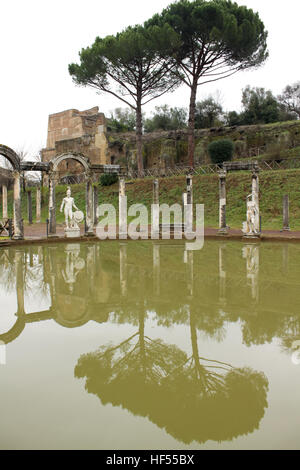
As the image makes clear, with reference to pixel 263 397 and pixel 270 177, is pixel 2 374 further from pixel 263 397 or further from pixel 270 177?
pixel 270 177

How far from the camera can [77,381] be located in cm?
318

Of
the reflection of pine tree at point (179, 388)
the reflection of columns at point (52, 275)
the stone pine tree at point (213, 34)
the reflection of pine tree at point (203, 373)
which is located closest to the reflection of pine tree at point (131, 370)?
the reflection of pine tree at point (179, 388)

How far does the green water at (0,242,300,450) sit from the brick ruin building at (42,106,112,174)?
33342 millimetres

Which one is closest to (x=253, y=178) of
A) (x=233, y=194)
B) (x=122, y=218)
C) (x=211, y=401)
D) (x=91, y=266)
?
(x=122, y=218)

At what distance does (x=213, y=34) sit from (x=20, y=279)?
23.3 meters

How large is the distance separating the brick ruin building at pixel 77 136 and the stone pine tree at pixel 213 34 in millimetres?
15251

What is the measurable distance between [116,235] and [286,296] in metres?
11.6

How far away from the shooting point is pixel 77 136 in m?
43.3

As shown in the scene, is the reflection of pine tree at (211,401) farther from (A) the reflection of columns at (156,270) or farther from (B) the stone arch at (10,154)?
(B) the stone arch at (10,154)

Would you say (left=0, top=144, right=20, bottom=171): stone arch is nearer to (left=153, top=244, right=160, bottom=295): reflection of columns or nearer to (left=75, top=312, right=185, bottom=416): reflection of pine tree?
(left=153, top=244, right=160, bottom=295): reflection of columns

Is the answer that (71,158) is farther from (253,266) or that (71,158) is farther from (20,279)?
(253,266)

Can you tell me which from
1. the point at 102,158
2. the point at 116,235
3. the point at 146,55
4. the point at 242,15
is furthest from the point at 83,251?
the point at 102,158

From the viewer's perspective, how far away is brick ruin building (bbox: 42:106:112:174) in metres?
40.8

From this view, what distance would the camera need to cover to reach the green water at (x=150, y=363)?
250cm
